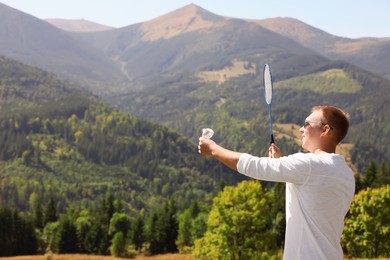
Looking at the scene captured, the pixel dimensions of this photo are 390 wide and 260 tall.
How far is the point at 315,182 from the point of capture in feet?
16.4

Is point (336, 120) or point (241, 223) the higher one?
point (336, 120)

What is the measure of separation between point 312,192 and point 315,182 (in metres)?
0.12

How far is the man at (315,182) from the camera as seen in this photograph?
498 centimetres

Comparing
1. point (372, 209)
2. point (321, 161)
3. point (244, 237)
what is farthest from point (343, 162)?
point (372, 209)

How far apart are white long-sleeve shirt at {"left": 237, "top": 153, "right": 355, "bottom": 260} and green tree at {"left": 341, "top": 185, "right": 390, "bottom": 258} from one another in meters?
37.8

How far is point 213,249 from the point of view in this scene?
135 feet

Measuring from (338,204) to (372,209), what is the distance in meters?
38.8

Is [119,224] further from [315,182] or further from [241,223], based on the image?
[315,182]

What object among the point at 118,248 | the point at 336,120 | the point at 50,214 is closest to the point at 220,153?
the point at 336,120

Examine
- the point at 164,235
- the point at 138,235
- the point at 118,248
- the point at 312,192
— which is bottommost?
the point at 118,248

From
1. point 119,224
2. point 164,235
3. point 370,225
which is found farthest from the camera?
point 119,224

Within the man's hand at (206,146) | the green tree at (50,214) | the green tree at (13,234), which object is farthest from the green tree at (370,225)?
the green tree at (50,214)

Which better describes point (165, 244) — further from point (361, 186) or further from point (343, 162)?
point (343, 162)

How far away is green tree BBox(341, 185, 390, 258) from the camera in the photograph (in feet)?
132
